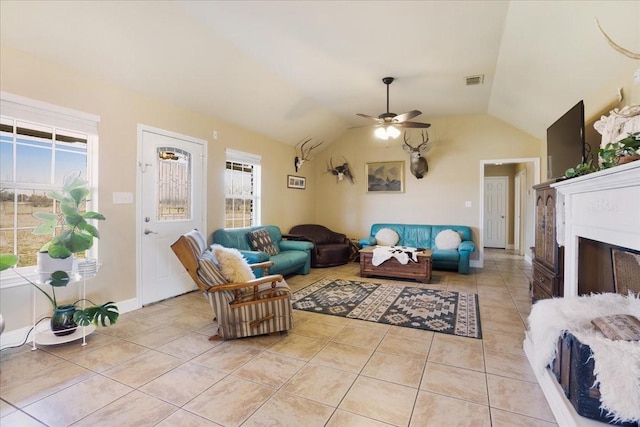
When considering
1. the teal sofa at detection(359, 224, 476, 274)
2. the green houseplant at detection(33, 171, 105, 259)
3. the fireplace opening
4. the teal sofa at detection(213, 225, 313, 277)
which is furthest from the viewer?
the teal sofa at detection(359, 224, 476, 274)

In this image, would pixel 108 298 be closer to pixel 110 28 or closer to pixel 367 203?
pixel 110 28

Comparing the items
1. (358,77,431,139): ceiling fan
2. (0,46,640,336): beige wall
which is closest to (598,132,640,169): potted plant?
(0,46,640,336): beige wall

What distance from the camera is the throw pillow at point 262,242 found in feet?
15.5

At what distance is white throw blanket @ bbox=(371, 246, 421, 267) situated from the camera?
4688 mm

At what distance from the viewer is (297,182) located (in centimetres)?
662

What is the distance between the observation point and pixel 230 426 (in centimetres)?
164

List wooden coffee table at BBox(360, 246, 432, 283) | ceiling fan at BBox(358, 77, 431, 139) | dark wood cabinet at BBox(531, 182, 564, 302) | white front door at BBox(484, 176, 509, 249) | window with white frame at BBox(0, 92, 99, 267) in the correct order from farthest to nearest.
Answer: white front door at BBox(484, 176, 509, 249) → wooden coffee table at BBox(360, 246, 432, 283) → ceiling fan at BBox(358, 77, 431, 139) → dark wood cabinet at BBox(531, 182, 564, 302) → window with white frame at BBox(0, 92, 99, 267)

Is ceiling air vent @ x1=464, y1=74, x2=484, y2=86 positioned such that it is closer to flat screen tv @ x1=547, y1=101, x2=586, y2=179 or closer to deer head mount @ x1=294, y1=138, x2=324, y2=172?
flat screen tv @ x1=547, y1=101, x2=586, y2=179

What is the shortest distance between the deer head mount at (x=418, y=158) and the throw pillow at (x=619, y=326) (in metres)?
4.64

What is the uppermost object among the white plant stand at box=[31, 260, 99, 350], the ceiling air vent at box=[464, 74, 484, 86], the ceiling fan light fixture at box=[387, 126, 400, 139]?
the ceiling air vent at box=[464, 74, 484, 86]

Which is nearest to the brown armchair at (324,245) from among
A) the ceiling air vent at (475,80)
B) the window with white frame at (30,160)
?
the ceiling air vent at (475,80)

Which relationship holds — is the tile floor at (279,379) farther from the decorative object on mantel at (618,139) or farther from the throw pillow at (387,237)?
the throw pillow at (387,237)

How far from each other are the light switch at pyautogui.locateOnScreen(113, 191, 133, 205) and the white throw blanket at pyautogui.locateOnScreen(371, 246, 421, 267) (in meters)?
3.44

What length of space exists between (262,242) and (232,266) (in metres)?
2.14
